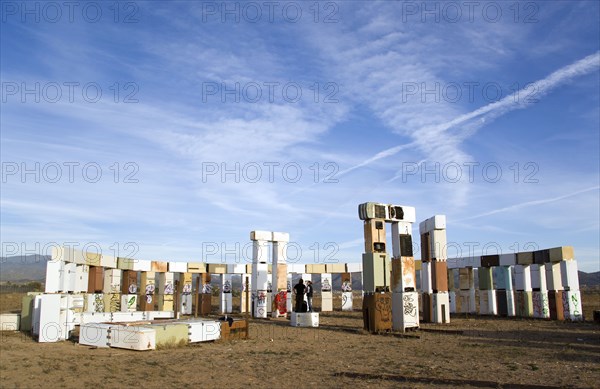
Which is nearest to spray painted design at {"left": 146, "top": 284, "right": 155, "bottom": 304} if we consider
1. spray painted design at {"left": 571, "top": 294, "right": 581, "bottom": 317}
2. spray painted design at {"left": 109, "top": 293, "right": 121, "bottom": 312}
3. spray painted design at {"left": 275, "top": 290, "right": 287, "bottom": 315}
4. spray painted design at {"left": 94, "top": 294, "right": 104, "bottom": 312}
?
spray painted design at {"left": 109, "top": 293, "right": 121, "bottom": 312}

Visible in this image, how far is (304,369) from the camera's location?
12.0 metres

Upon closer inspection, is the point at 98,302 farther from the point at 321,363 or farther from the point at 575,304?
the point at 575,304

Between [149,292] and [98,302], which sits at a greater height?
[149,292]

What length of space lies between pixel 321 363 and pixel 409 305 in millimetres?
9489

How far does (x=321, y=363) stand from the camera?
12.9 m

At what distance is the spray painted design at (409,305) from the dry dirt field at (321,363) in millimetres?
2301

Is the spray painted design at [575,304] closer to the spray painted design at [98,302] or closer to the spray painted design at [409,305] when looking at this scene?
the spray painted design at [409,305]

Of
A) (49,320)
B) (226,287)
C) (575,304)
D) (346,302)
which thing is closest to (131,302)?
(226,287)

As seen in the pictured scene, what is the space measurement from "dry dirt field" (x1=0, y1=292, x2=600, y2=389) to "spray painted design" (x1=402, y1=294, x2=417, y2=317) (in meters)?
2.30

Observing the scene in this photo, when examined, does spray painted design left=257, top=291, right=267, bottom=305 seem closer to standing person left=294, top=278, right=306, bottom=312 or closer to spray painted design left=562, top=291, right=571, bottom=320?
standing person left=294, top=278, right=306, bottom=312

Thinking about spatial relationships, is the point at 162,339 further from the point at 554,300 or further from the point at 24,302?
the point at 554,300

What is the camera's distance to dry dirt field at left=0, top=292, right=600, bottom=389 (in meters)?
10.3

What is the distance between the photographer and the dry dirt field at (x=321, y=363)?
33.9 ft

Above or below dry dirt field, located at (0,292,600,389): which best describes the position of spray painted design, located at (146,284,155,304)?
above
